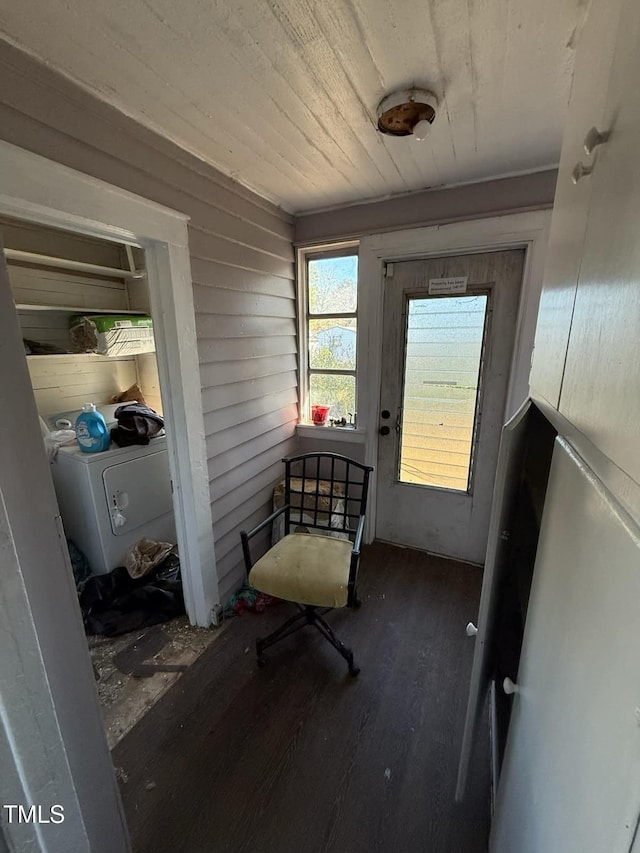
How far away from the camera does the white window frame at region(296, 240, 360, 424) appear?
2.32m

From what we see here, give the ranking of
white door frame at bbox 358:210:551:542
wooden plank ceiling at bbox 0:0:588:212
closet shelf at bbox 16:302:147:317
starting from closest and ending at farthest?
wooden plank ceiling at bbox 0:0:588:212 → white door frame at bbox 358:210:551:542 → closet shelf at bbox 16:302:147:317

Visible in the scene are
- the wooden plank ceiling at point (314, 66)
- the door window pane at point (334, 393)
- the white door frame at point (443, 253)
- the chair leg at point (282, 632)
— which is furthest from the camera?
the door window pane at point (334, 393)

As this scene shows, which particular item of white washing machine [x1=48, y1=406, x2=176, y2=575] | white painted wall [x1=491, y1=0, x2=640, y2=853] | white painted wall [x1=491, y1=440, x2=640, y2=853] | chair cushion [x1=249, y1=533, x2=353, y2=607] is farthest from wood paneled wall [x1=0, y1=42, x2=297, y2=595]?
white painted wall [x1=491, y1=440, x2=640, y2=853]

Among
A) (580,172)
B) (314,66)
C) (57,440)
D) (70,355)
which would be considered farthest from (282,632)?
(70,355)

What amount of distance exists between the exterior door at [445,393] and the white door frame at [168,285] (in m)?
1.29

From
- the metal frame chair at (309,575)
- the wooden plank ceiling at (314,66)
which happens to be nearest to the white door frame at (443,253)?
the wooden plank ceiling at (314,66)

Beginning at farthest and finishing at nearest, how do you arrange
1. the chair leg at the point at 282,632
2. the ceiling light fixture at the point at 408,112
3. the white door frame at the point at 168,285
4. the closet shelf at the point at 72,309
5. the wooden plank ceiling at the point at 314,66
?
the closet shelf at the point at 72,309, the chair leg at the point at 282,632, the ceiling light fixture at the point at 408,112, the white door frame at the point at 168,285, the wooden plank ceiling at the point at 314,66

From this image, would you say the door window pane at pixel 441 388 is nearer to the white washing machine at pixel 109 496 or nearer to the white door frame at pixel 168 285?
the white door frame at pixel 168 285

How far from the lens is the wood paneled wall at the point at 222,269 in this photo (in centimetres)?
108

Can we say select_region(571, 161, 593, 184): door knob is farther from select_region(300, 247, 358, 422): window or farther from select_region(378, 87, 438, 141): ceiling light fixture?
select_region(300, 247, 358, 422): window

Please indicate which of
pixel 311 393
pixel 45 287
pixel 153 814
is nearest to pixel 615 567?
pixel 153 814

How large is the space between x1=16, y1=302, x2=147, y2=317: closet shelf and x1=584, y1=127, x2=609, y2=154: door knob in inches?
108

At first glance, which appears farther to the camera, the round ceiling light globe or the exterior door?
the exterior door

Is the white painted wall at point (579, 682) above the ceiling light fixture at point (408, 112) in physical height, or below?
below
